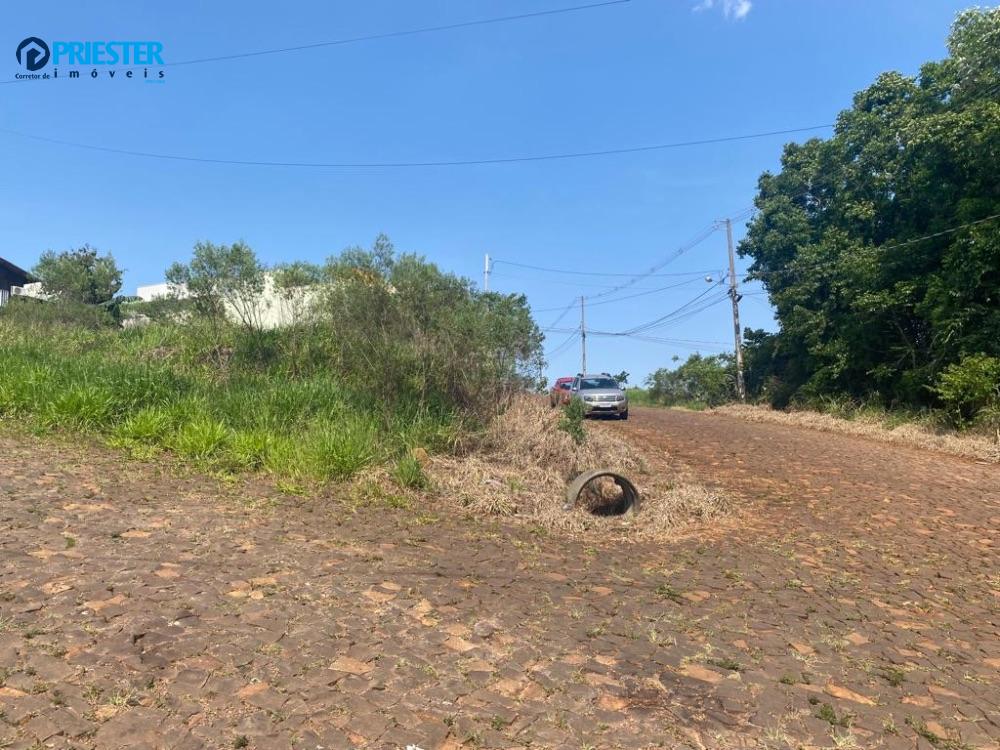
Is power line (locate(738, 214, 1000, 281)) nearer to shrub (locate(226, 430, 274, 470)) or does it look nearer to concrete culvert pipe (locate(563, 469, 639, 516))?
concrete culvert pipe (locate(563, 469, 639, 516))

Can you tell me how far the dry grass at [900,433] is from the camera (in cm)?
1223

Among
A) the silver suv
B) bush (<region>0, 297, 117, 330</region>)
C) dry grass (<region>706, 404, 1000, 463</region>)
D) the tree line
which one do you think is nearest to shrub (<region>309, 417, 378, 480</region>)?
dry grass (<region>706, 404, 1000, 463</region>)

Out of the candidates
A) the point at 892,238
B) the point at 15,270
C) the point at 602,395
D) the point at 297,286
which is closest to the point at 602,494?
the point at 297,286

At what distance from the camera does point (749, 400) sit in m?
29.6

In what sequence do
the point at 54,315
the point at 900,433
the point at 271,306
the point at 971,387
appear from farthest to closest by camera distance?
the point at 54,315, the point at 900,433, the point at 971,387, the point at 271,306

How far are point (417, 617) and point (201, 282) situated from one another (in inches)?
368

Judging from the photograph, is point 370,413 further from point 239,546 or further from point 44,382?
point 44,382

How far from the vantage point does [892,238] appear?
19.7m

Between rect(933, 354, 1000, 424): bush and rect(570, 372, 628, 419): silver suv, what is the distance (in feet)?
26.7

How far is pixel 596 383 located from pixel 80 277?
2353cm

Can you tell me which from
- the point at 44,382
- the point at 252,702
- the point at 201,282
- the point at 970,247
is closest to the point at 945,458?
the point at 970,247

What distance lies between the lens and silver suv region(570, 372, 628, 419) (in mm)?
19422

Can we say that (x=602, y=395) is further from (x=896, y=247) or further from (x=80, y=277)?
(x=80, y=277)

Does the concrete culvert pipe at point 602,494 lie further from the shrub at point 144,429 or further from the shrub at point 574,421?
the shrub at point 144,429
